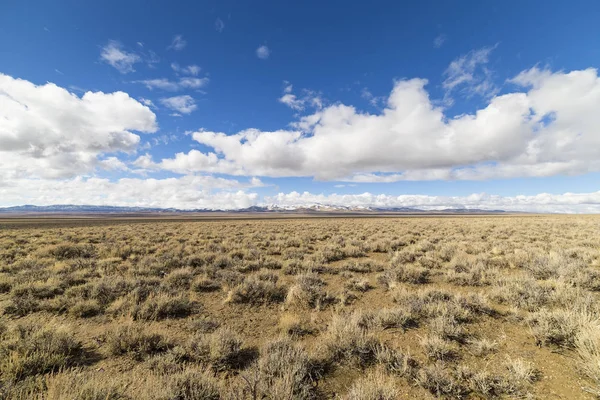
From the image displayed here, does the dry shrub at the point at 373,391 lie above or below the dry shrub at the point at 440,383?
above

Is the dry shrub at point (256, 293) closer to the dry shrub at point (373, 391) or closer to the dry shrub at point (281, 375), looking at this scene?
the dry shrub at point (281, 375)

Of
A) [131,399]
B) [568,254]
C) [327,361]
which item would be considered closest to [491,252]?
[568,254]

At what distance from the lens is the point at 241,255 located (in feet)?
47.4

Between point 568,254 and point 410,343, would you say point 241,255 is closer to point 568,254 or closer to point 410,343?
point 410,343

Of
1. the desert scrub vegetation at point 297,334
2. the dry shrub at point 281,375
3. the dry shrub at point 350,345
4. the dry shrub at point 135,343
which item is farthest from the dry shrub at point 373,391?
the dry shrub at point 135,343

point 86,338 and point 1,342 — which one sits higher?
point 1,342

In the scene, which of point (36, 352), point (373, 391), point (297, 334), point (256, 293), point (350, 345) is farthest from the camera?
point (256, 293)

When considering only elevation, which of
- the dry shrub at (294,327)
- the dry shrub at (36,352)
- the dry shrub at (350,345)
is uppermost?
the dry shrub at (36,352)

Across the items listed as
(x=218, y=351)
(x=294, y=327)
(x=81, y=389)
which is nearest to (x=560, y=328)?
(x=294, y=327)

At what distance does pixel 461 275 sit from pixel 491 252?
6818mm

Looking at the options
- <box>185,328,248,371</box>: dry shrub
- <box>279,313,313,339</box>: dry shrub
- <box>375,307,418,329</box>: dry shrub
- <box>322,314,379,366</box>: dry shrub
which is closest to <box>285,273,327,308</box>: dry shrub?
<box>279,313,313,339</box>: dry shrub

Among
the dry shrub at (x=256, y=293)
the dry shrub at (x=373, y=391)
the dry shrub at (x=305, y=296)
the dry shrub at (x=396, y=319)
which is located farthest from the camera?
the dry shrub at (x=256, y=293)

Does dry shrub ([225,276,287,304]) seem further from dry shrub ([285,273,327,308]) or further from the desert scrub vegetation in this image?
dry shrub ([285,273,327,308])

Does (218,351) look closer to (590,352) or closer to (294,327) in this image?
(294,327)
